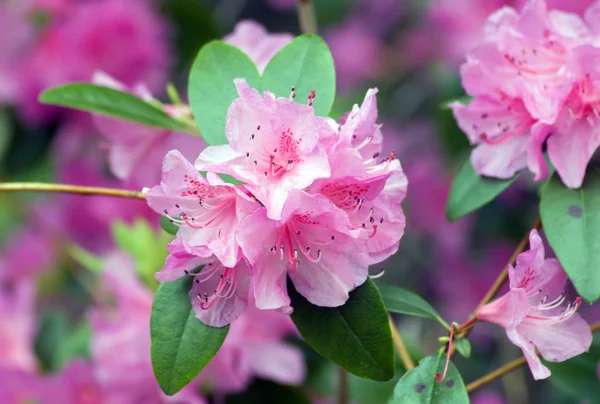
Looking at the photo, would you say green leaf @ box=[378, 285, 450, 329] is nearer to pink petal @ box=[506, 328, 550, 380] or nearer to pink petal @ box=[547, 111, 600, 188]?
pink petal @ box=[506, 328, 550, 380]

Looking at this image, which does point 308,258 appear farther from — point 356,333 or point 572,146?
point 572,146

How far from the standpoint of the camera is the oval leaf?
87 centimetres

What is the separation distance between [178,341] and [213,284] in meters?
0.07

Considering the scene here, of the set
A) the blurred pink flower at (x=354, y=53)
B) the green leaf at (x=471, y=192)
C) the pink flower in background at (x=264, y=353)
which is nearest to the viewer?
the green leaf at (x=471, y=192)

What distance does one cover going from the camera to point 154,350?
0.79 m

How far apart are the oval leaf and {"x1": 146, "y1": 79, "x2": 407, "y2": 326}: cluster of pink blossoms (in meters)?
0.08

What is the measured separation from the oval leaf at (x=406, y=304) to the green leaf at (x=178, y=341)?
0.19 meters

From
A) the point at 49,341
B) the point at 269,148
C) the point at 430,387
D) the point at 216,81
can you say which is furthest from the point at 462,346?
the point at 49,341

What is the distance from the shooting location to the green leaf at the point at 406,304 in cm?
86

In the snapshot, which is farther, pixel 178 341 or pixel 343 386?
pixel 343 386

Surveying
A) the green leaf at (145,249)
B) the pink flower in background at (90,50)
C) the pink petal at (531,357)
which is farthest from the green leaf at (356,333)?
the pink flower in background at (90,50)

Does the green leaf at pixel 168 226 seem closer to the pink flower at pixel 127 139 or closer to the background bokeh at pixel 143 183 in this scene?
the pink flower at pixel 127 139

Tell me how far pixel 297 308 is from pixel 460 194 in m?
0.30

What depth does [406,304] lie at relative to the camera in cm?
88
